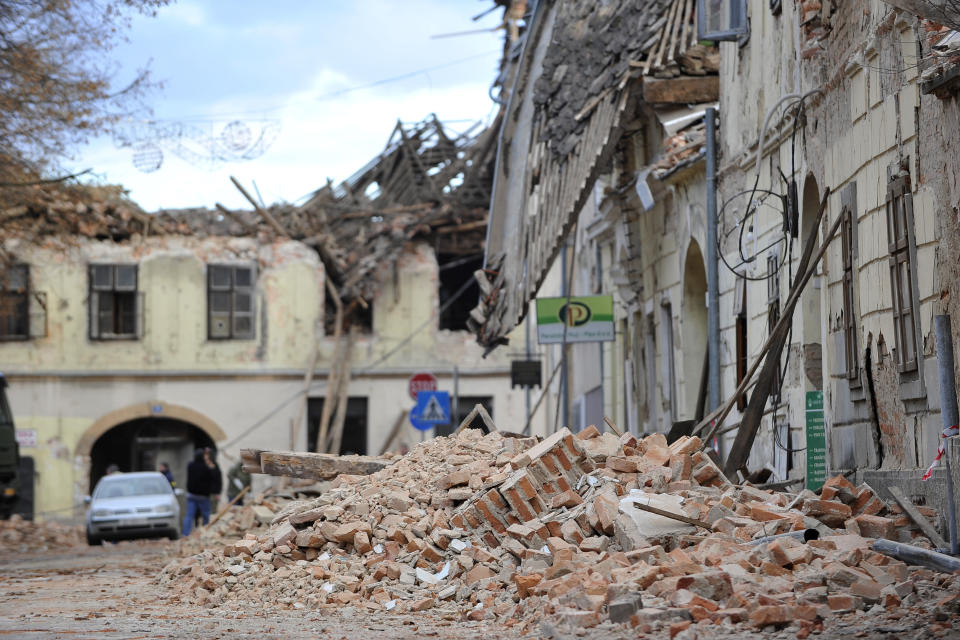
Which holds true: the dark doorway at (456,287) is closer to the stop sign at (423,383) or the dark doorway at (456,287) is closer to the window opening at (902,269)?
the stop sign at (423,383)

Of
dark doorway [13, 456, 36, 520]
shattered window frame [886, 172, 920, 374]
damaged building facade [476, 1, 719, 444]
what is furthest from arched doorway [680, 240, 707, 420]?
dark doorway [13, 456, 36, 520]

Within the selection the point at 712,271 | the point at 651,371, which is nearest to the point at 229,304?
the point at 651,371

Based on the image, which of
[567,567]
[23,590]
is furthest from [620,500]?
[23,590]

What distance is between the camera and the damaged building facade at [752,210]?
9727mm

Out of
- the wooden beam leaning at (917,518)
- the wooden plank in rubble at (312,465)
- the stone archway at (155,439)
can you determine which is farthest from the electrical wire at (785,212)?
the stone archway at (155,439)

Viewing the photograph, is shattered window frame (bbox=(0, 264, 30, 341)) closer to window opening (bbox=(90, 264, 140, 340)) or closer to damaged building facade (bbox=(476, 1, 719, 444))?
window opening (bbox=(90, 264, 140, 340))

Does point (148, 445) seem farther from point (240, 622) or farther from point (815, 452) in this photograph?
point (240, 622)

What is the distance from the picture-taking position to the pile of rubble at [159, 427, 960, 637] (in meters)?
7.64

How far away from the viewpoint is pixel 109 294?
38.5m

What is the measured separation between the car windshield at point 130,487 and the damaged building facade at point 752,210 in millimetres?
8168

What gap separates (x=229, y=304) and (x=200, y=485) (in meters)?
15.3

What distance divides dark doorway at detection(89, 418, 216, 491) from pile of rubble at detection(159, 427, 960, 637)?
1024 inches

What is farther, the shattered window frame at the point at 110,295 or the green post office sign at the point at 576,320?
the shattered window frame at the point at 110,295

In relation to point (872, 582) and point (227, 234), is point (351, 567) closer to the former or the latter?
point (872, 582)
